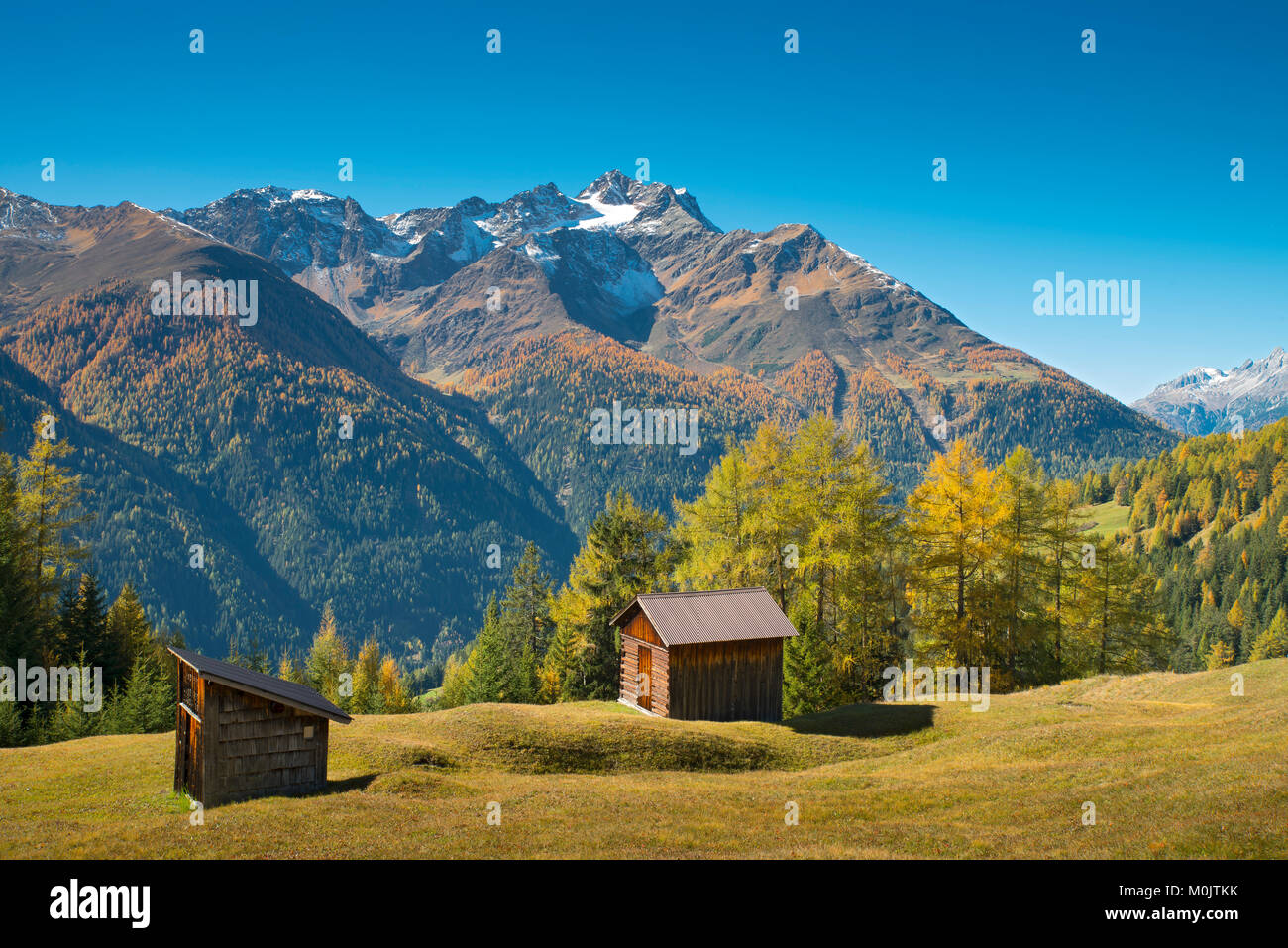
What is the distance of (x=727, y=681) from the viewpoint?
41.1 m

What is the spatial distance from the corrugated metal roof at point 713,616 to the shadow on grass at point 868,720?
462 centimetres

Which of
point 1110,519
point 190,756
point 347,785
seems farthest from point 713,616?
point 1110,519

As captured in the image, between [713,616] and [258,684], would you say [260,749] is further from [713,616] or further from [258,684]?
[713,616]

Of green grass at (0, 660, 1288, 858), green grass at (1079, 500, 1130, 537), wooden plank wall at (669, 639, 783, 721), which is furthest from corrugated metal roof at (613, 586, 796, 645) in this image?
green grass at (1079, 500, 1130, 537)

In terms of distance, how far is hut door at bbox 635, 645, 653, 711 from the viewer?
42.2 metres

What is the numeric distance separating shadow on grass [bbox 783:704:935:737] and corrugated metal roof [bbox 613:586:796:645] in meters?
4.62

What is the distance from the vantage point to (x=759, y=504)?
48562 mm

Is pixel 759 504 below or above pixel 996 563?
above

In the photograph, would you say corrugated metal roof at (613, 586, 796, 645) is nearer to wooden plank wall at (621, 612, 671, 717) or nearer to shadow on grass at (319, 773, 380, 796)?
wooden plank wall at (621, 612, 671, 717)

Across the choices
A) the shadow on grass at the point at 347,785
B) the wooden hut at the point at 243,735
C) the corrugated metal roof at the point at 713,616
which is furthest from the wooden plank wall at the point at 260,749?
the corrugated metal roof at the point at 713,616
